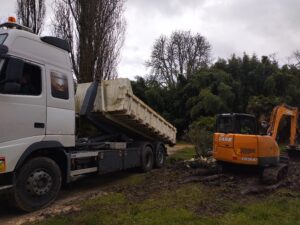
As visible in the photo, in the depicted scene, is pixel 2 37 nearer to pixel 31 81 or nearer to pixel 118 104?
pixel 31 81

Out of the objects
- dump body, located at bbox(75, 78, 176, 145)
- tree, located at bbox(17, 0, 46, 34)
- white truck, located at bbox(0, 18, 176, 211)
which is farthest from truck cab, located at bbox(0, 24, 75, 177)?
tree, located at bbox(17, 0, 46, 34)

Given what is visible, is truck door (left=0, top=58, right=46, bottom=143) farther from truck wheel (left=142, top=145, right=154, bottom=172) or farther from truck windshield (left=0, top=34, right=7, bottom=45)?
truck wheel (left=142, top=145, right=154, bottom=172)

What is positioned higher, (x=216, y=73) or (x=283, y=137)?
(x=216, y=73)

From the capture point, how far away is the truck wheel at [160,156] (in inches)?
479

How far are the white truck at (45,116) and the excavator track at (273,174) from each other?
12.2 ft

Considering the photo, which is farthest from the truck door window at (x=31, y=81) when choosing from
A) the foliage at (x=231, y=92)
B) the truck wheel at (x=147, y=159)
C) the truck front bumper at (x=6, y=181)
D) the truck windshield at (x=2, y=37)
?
the foliage at (x=231, y=92)

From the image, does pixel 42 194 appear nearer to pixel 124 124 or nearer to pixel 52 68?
pixel 52 68

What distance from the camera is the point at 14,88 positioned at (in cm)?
609

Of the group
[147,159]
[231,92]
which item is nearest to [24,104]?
[147,159]

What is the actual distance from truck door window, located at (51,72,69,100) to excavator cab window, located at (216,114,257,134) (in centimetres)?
466

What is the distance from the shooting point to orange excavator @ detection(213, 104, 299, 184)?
9.34 metres

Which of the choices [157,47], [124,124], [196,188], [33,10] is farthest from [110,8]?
[157,47]

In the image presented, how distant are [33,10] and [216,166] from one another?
9668mm

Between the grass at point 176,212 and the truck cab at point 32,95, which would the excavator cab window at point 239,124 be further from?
the truck cab at point 32,95
